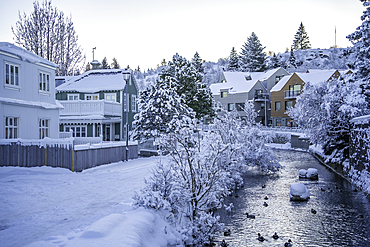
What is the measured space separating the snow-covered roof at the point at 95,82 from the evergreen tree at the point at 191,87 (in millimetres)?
4538

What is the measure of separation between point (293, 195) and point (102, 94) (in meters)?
22.5

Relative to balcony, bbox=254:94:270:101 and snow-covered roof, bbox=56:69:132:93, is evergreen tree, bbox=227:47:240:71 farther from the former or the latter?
snow-covered roof, bbox=56:69:132:93

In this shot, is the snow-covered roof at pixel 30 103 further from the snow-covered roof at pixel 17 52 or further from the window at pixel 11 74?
the snow-covered roof at pixel 17 52

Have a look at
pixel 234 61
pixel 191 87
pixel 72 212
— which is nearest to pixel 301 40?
pixel 234 61

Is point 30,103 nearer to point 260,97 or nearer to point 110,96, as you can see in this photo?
point 110,96

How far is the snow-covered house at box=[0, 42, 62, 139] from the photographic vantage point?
16.8 metres

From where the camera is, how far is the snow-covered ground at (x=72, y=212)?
253 inches

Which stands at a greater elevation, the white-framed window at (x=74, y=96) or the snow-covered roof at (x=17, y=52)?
the snow-covered roof at (x=17, y=52)

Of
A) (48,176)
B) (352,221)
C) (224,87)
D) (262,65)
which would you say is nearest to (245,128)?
→ (352,221)

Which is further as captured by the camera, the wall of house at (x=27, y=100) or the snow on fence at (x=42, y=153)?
the wall of house at (x=27, y=100)

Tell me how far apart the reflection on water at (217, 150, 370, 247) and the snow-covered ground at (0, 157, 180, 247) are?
2.90m

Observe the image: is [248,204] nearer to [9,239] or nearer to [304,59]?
[9,239]

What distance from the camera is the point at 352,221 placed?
1045 cm

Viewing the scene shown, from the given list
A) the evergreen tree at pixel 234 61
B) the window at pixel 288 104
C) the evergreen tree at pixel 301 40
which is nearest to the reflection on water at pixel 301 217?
the window at pixel 288 104
